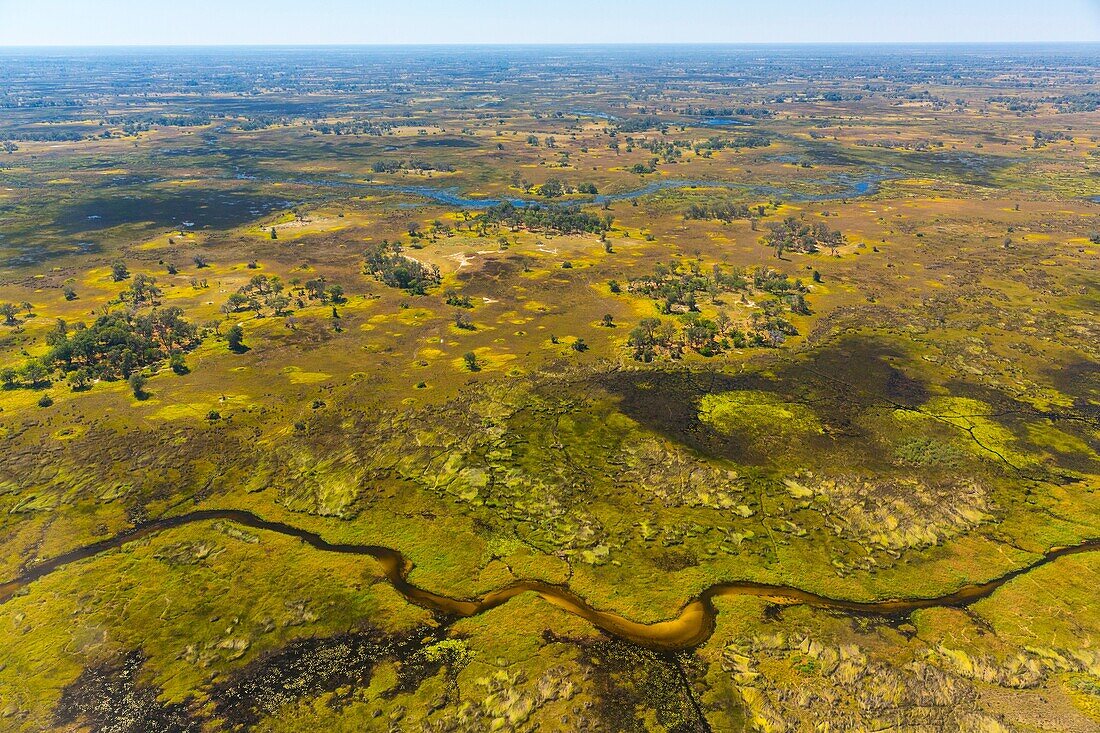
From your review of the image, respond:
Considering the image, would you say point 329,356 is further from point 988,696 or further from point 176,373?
point 988,696

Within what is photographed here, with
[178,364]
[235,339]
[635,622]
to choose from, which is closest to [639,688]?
[635,622]

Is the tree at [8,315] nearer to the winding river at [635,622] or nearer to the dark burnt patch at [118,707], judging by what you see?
the winding river at [635,622]

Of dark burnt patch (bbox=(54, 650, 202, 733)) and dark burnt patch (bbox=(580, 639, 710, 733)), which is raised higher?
dark burnt patch (bbox=(580, 639, 710, 733))

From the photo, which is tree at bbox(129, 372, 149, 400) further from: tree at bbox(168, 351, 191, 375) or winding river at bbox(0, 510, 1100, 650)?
winding river at bbox(0, 510, 1100, 650)

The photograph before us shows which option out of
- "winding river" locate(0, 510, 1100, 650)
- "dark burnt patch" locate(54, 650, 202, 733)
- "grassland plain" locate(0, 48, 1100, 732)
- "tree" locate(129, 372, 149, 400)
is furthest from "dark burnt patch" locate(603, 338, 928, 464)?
"tree" locate(129, 372, 149, 400)

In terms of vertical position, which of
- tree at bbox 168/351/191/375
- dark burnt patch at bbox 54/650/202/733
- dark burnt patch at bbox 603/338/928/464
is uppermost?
tree at bbox 168/351/191/375
